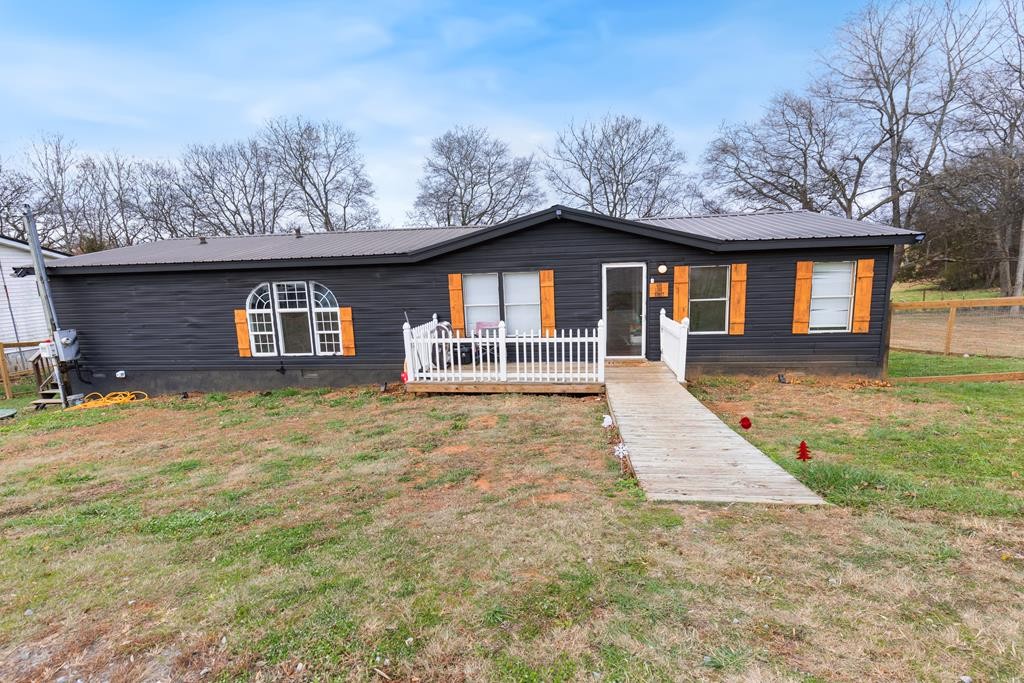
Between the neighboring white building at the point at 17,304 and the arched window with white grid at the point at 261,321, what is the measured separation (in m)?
8.31

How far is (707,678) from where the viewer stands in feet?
5.49

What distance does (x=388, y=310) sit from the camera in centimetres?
880

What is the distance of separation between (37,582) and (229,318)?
7.40 metres

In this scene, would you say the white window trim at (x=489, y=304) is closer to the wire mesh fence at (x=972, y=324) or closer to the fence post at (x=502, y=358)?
the fence post at (x=502, y=358)

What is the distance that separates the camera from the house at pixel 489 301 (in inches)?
305

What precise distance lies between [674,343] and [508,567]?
5.66m

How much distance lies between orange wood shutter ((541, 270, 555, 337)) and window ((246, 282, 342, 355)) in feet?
13.7

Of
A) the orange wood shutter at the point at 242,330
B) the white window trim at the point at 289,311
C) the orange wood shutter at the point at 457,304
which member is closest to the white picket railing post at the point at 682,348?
the orange wood shutter at the point at 457,304

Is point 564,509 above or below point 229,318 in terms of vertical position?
below

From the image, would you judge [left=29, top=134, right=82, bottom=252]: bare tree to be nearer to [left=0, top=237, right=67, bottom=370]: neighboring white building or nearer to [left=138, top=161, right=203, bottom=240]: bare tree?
[left=138, top=161, right=203, bottom=240]: bare tree

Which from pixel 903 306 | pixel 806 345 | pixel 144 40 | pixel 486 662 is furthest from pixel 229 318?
pixel 903 306

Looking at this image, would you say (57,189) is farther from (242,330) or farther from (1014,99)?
(1014,99)

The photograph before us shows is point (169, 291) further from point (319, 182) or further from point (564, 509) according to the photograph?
point (319, 182)

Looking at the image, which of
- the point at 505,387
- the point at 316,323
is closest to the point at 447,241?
the point at 505,387
